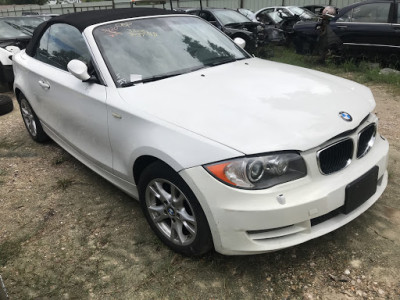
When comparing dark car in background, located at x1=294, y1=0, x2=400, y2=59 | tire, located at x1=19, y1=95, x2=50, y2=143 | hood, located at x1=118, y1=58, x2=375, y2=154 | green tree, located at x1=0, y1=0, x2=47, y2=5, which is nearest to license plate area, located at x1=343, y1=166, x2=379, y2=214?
hood, located at x1=118, y1=58, x2=375, y2=154

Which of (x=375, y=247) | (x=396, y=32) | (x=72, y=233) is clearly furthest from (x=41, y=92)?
(x=396, y=32)

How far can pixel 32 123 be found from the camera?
183 inches

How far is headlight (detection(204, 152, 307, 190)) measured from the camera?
2.10 metres

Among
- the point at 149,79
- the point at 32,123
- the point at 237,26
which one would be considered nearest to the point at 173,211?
the point at 149,79

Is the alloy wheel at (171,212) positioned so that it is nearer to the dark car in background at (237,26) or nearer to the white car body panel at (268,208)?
the white car body panel at (268,208)

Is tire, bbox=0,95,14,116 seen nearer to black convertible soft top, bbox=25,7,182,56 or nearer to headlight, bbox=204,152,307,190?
black convertible soft top, bbox=25,7,182,56

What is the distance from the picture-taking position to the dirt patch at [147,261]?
7.69 feet

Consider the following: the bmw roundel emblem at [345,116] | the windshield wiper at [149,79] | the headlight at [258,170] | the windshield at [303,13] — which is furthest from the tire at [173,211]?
the windshield at [303,13]

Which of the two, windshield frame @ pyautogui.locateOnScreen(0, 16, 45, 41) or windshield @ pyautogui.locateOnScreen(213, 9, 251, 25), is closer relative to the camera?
windshield frame @ pyautogui.locateOnScreen(0, 16, 45, 41)

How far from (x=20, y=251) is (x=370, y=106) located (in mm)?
2772

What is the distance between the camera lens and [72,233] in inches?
117

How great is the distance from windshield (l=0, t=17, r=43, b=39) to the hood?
6.52 meters

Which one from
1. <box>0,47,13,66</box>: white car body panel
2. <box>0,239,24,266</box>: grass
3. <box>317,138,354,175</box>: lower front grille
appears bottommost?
<box>0,239,24,266</box>: grass

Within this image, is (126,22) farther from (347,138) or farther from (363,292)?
(363,292)
